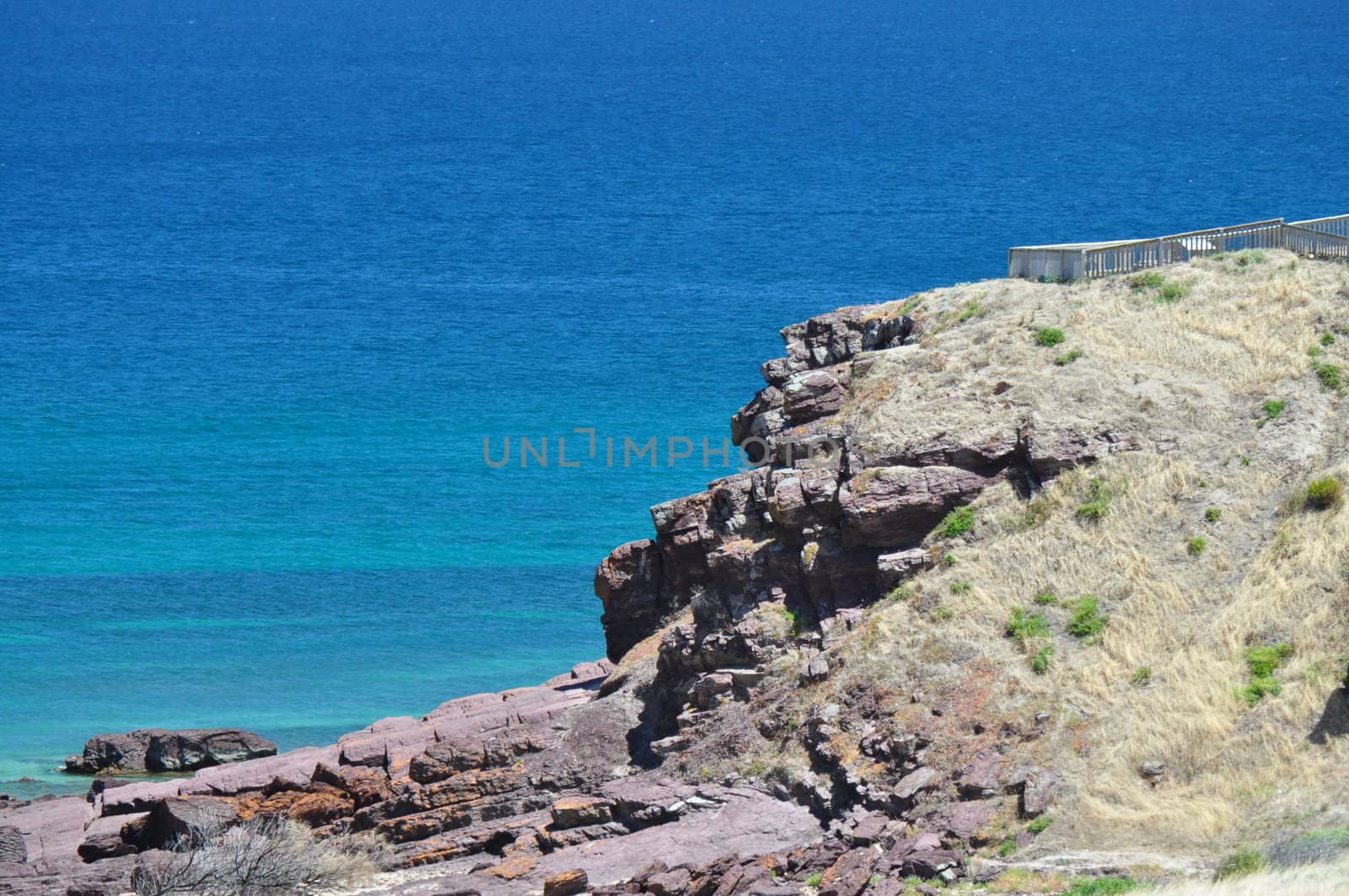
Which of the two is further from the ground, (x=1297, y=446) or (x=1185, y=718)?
(x=1297, y=446)

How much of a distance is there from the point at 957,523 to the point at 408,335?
297 ft

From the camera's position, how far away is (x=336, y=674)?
234ft

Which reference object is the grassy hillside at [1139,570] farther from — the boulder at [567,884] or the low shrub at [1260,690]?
the boulder at [567,884]

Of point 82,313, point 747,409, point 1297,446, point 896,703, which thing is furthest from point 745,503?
point 82,313

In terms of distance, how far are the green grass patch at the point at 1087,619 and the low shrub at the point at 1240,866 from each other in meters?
9.95

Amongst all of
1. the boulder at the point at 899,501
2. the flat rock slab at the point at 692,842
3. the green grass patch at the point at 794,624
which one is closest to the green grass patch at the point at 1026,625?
the boulder at the point at 899,501

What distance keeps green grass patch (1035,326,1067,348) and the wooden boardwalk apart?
14.9 feet

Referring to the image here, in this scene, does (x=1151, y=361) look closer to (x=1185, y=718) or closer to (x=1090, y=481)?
(x=1090, y=481)

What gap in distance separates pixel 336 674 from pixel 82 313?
7639 cm

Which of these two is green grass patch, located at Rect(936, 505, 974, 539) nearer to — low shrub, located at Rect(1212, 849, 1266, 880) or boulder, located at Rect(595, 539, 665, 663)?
boulder, located at Rect(595, 539, 665, 663)

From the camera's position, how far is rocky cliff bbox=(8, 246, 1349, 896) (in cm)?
3541

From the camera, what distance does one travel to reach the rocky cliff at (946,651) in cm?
3541

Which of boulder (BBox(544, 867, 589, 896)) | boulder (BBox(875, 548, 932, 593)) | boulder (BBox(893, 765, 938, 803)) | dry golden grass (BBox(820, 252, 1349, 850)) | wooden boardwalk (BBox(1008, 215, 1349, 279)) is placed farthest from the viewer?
wooden boardwalk (BBox(1008, 215, 1349, 279))

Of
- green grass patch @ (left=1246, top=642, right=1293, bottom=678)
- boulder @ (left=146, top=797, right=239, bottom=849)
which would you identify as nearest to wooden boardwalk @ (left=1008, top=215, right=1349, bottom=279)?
green grass patch @ (left=1246, top=642, right=1293, bottom=678)
